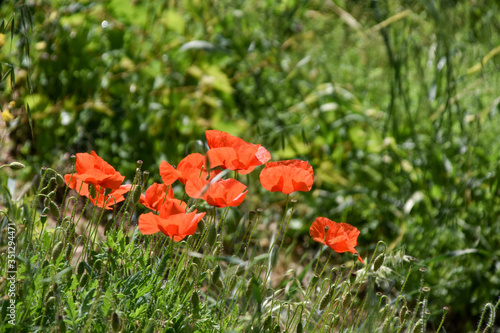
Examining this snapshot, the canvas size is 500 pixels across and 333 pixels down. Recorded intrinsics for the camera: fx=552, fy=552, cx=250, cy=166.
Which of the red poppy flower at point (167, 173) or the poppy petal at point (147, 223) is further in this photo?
the red poppy flower at point (167, 173)

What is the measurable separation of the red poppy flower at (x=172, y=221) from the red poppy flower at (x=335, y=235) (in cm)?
27

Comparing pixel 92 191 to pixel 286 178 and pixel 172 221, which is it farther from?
pixel 286 178

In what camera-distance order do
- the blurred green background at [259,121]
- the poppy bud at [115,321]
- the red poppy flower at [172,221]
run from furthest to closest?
1. the blurred green background at [259,121]
2. the red poppy flower at [172,221]
3. the poppy bud at [115,321]

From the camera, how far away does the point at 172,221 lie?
35.6 inches

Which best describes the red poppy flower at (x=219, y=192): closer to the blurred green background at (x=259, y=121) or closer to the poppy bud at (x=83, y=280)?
the poppy bud at (x=83, y=280)

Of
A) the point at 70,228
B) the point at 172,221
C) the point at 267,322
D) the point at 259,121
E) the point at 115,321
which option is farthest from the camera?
the point at 259,121

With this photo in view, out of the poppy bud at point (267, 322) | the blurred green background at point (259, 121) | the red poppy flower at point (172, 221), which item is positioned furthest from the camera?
the blurred green background at point (259, 121)

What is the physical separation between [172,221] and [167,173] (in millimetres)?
168

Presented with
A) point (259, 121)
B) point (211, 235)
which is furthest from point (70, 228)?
→ point (259, 121)

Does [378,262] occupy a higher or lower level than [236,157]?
lower

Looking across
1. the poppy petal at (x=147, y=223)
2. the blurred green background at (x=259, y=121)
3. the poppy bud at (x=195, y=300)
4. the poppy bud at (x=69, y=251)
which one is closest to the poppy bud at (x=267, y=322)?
the poppy bud at (x=195, y=300)

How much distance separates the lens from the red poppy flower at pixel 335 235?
106cm

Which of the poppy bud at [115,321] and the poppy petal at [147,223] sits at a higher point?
the poppy petal at [147,223]

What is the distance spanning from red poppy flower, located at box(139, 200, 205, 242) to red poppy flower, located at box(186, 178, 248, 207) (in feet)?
0.14
